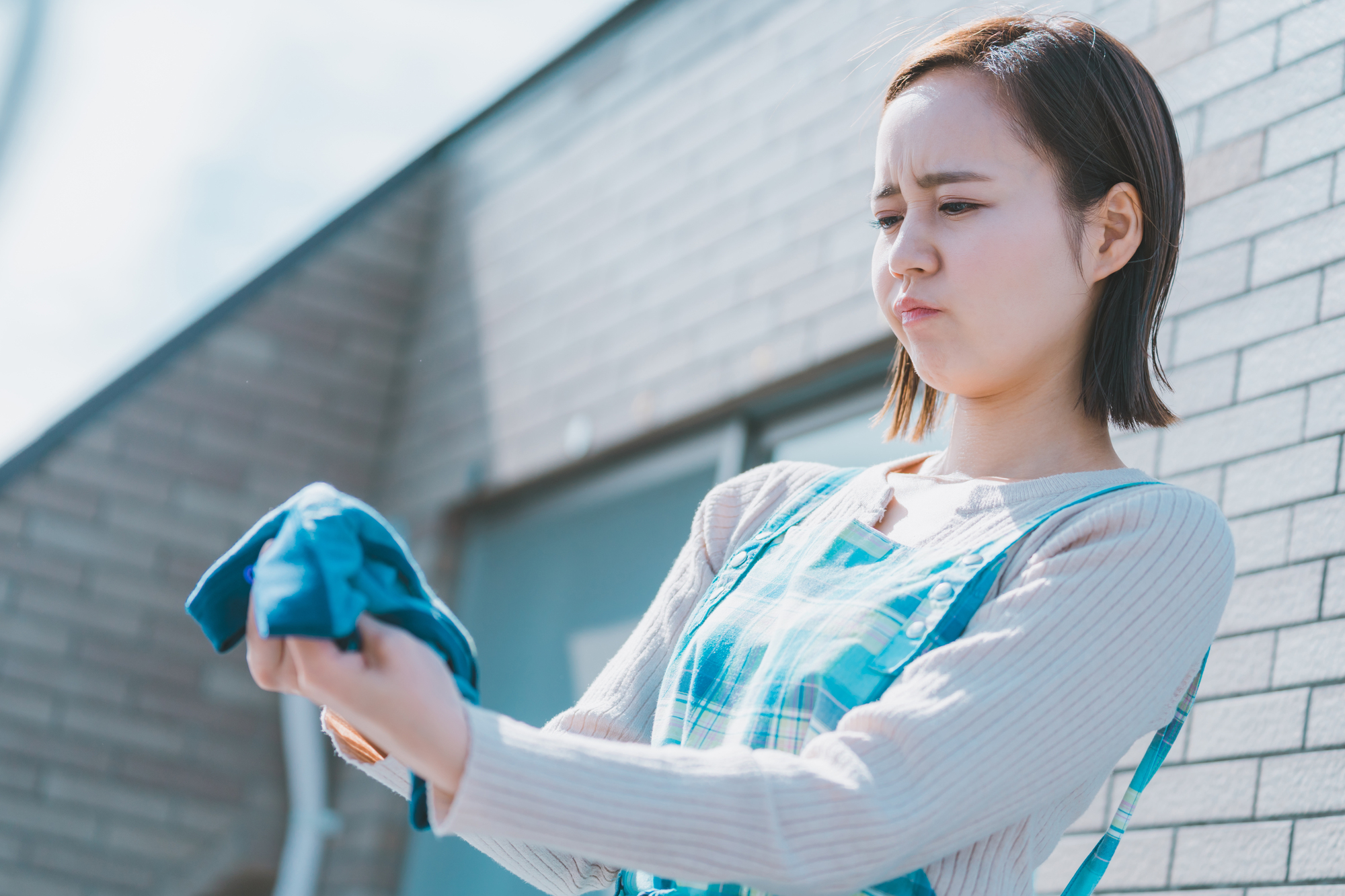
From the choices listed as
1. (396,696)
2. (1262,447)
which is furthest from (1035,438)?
(1262,447)

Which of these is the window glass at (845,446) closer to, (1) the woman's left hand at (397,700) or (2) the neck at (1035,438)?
(2) the neck at (1035,438)

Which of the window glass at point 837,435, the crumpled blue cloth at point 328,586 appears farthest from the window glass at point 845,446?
the crumpled blue cloth at point 328,586

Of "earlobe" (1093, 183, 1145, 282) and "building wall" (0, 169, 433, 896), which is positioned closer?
"earlobe" (1093, 183, 1145, 282)

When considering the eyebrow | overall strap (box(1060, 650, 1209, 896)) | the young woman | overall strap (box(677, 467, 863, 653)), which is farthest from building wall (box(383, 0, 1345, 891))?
the eyebrow

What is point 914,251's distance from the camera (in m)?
1.18

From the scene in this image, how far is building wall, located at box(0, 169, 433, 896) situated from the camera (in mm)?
4305

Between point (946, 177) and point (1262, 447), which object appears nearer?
point (946, 177)

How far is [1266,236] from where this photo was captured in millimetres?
2119

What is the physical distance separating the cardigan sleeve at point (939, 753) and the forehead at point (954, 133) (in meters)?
0.32

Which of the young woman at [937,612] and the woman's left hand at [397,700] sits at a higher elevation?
the woman's left hand at [397,700]

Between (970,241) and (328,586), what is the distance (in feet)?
2.09

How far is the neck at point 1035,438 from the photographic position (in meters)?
1.25

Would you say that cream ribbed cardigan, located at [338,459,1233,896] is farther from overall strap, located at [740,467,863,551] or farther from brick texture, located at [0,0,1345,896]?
brick texture, located at [0,0,1345,896]

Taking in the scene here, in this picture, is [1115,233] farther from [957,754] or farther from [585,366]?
[585,366]
